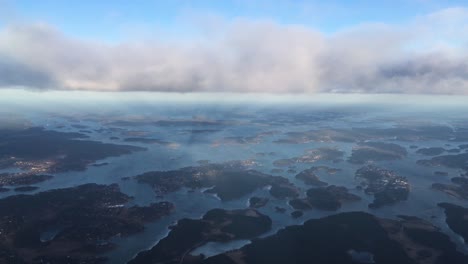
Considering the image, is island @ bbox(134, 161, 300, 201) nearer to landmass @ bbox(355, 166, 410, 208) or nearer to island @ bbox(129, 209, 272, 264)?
island @ bbox(129, 209, 272, 264)

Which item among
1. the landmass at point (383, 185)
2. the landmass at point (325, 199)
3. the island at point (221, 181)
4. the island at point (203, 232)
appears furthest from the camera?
the island at point (221, 181)

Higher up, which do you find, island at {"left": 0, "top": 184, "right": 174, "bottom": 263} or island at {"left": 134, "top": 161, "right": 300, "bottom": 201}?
island at {"left": 134, "top": 161, "right": 300, "bottom": 201}

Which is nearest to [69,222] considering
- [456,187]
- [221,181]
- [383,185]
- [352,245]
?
[221,181]

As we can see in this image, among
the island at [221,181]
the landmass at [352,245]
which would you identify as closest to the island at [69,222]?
the island at [221,181]

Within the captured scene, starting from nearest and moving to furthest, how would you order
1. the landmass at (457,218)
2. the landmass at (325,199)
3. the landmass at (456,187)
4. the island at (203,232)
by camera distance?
the island at (203,232) < the landmass at (457,218) < the landmass at (325,199) < the landmass at (456,187)

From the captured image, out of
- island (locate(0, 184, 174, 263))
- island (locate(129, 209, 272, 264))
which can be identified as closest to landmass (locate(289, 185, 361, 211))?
island (locate(129, 209, 272, 264))

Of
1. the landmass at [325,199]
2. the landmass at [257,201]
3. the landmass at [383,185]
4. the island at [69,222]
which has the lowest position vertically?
the island at [69,222]

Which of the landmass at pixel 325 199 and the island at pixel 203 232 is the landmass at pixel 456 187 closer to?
the landmass at pixel 325 199

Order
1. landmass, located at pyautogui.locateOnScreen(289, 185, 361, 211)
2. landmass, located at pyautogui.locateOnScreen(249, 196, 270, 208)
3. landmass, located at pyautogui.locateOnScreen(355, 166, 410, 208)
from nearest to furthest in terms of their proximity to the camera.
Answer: landmass, located at pyautogui.locateOnScreen(289, 185, 361, 211) → landmass, located at pyautogui.locateOnScreen(249, 196, 270, 208) → landmass, located at pyautogui.locateOnScreen(355, 166, 410, 208)

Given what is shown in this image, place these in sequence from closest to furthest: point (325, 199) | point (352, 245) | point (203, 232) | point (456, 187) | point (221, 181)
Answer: point (352, 245)
point (203, 232)
point (325, 199)
point (456, 187)
point (221, 181)

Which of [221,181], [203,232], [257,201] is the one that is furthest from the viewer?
[221,181]

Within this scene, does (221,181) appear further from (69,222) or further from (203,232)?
(69,222)
